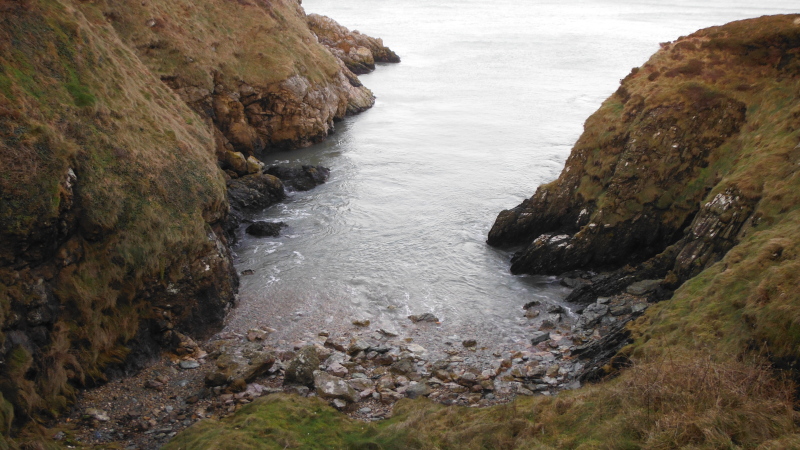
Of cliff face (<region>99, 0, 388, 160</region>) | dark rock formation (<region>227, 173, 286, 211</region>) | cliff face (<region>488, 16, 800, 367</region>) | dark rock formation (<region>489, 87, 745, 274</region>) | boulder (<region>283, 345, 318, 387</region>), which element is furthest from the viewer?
cliff face (<region>99, 0, 388, 160</region>)

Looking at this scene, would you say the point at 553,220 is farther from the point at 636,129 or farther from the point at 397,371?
the point at 397,371

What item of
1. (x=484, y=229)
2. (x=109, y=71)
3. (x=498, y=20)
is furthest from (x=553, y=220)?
(x=498, y=20)

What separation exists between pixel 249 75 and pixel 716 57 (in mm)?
35493

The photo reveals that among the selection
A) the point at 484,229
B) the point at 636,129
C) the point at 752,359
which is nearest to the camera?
the point at 752,359

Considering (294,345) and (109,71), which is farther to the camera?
(109,71)

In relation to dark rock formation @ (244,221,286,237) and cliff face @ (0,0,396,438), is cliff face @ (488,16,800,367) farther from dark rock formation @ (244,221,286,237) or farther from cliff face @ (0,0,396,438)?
cliff face @ (0,0,396,438)

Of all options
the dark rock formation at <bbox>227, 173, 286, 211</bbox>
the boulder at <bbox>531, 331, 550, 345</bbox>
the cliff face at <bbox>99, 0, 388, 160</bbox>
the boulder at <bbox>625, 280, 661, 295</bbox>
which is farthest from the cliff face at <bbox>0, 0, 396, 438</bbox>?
the boulder at <bbox>625, 280, 661, 295</bbox>

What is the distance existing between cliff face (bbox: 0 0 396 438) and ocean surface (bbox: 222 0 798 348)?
151 inches

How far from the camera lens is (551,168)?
4612 cm

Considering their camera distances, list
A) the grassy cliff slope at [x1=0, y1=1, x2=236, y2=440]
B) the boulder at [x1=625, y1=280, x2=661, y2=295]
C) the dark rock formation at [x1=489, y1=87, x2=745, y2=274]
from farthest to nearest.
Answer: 1. the dark rock formation at [x1=489, y1=87, x2=745, y2=274]
2. the boulder at [x1=625, y1=280, x2=661, y2=295]
3. the grassy cliff slope at [x1=0, y1=1, x2=236, y2=440]

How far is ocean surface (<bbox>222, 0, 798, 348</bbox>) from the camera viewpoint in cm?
2583

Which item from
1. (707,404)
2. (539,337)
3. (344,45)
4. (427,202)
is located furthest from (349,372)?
(344,45)

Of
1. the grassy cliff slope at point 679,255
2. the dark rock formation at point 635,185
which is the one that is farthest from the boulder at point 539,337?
the dark rock formation at point 635,185

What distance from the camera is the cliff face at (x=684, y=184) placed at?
62.4 ft
